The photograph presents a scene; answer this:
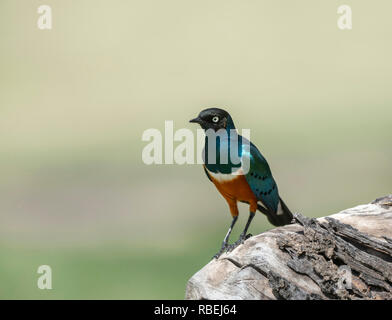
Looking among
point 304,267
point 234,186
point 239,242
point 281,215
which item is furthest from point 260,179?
point 304,267

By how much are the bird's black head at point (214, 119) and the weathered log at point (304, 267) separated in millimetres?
953

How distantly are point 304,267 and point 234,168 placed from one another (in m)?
1.01

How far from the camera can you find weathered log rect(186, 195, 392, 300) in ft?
16.3

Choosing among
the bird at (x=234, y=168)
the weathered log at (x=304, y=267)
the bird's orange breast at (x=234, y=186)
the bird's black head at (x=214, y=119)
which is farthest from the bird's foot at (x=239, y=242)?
the bird's black head at (x=214, y=119)

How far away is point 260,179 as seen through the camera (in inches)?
223

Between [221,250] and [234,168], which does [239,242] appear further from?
[234,168]

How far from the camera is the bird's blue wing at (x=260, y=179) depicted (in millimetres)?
5633

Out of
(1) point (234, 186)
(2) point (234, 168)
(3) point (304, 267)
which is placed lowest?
(3) point (304, 267)

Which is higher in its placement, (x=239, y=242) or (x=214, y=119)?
(x=214, y=119)

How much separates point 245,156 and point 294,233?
2.48 feet

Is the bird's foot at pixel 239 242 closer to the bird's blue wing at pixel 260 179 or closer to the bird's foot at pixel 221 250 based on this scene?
the bird's foot at pixel 221 250

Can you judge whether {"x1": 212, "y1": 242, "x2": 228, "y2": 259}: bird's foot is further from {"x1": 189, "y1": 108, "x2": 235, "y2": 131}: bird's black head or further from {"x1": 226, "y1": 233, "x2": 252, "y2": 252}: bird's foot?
{"x1": 189, "y1": 108, "x2": 235, "y2": 131}: bird's black head
